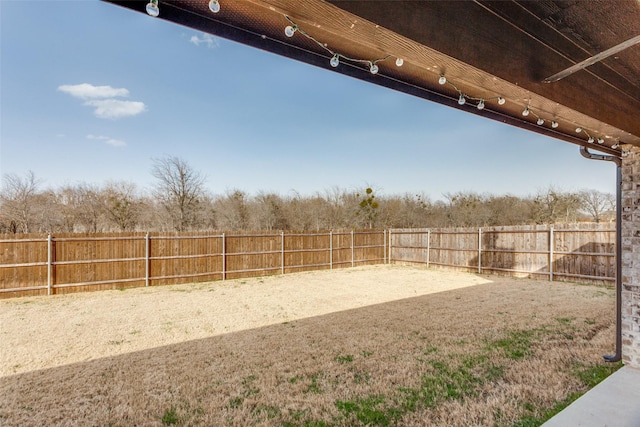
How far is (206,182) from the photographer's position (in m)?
14.0

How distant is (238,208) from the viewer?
15.0m

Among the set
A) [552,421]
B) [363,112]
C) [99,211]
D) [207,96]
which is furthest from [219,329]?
[99,211]

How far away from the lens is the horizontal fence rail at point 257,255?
22.3ft

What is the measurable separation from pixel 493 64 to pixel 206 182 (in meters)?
13.9

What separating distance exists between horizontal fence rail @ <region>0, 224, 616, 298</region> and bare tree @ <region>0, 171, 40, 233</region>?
5.39 m

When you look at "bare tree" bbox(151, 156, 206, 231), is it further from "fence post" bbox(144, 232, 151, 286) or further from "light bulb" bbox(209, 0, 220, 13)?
"light bulb" bbox(209, 0, 220, 13)

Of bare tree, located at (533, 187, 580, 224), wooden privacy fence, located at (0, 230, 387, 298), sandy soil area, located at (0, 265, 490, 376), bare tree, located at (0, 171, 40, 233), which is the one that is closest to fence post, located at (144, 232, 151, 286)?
wooden privacy fence, located at (0, 230, 387, 298)

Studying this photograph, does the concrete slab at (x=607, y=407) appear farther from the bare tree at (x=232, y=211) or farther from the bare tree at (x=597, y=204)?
the bare tree at (x=597, y=204)

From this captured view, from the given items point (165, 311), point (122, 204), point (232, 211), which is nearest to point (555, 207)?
point (232, 211)

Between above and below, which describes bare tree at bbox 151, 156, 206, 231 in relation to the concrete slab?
above

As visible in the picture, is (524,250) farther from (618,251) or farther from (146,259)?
(146,259)

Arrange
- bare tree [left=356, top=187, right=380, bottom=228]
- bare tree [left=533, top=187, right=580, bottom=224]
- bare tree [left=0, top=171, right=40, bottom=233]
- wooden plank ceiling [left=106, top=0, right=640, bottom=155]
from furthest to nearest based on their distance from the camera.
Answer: bare tree [left=356, top=187, right=380, bottom=228] → bare tree [left=533, top=187, right=580, bottom=224] → bare tree [left=0, top=171, right=40, bottom=233] → wooden plank ceiling [left=106, top=0, right=640, bottom=155]

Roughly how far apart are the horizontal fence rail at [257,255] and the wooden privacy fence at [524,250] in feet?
0.07

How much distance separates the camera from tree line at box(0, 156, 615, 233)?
37.9 ft
